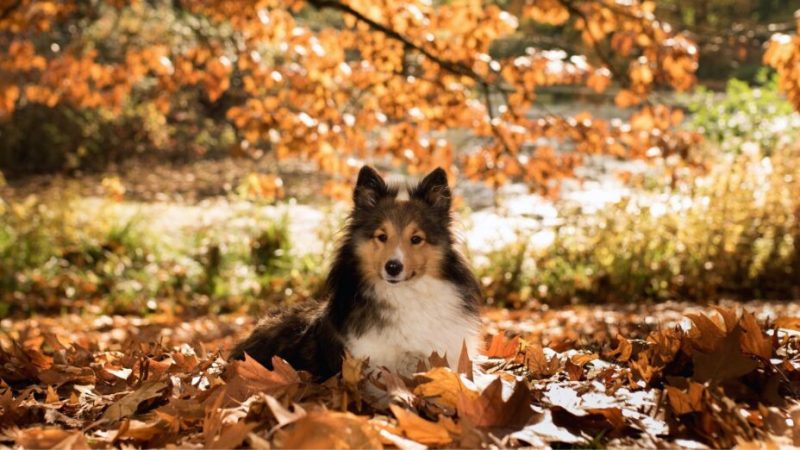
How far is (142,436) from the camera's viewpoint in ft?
8.18

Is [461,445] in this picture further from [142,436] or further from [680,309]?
[680,309]

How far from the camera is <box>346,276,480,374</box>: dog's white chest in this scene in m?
3.24

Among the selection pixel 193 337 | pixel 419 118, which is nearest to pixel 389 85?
pixel 419 118

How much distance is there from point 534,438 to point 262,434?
2.50ft

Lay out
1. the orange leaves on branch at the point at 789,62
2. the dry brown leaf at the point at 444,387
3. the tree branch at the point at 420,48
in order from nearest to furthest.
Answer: the dry brown leaf at the point at 444,387 < the orange leaves on branch at the point at 789,62 < the tree branch at the point at 420,48

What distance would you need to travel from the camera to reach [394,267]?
3.23 meters

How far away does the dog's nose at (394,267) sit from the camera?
10.6 feet

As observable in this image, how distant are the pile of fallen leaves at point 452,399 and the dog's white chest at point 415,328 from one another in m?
0.14

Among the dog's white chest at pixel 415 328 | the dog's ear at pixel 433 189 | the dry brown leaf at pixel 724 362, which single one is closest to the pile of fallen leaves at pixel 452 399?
the dry brown leaf at pixel 724 362

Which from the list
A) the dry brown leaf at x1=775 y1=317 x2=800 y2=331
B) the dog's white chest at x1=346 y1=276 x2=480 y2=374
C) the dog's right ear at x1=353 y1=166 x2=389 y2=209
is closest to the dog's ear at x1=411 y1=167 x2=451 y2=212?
the dog's right ear at x1=353 y1=166 x2=389 y2=209

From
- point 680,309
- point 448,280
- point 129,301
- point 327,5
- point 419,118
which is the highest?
point 327,5

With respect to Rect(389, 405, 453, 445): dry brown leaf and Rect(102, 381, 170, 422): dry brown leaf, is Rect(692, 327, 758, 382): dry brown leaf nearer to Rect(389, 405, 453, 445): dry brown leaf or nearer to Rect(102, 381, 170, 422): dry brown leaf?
Rect(389, 405, 453, 445): dry brown leaf

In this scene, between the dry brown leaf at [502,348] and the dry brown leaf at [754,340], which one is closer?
the dry brown leaf at [754,340]

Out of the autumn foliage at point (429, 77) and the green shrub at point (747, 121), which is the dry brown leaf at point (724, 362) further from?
the green shrub at point (747, 121)
